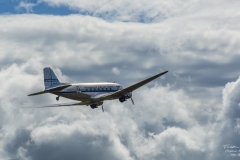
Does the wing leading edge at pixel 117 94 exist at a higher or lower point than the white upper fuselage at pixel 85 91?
lower

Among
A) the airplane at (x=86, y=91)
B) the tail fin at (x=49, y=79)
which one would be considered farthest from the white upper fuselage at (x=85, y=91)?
the tail fin at (x=49, y=79)

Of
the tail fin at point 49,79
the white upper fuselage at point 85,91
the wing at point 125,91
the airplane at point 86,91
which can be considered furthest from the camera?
the tail fin at point 49,79

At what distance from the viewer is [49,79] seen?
9238 centimetres

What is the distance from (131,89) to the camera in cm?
8619

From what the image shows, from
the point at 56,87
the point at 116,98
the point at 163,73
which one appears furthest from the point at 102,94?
the point at 163,73

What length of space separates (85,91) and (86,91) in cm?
26

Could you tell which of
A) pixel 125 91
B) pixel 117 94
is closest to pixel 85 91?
pixel 117 94

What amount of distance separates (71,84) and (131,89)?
48.4 ft

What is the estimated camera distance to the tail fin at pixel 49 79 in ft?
301

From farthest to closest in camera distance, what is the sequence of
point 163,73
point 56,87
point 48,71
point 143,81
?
point 48,71 → point 56,87 → point 143,81 → point 163,73

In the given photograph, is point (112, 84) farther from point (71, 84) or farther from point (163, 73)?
point (163, 73)

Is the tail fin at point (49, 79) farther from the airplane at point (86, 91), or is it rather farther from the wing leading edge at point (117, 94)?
the wing leading edge at point (117, 94)

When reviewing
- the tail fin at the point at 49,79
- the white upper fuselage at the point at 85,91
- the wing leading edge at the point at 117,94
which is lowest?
the wing leading edge at the point at 117,94

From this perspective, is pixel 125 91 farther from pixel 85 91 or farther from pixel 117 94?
pixel 85 91
